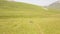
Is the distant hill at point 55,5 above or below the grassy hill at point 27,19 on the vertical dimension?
above

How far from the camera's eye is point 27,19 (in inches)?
33.7

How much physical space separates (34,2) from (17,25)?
0.38 meters

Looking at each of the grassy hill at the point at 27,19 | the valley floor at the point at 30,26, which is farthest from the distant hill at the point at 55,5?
the valley floor at the point at 30,26

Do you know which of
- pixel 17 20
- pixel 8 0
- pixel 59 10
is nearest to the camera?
pixel 17 20

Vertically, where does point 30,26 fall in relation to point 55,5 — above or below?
below

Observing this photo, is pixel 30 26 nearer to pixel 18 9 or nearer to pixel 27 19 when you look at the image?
pixel 27 19

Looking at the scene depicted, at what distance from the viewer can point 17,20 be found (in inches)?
33.2

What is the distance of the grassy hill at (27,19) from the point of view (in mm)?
748

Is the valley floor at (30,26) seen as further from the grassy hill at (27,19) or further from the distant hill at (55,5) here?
the distant hill at (55,5)

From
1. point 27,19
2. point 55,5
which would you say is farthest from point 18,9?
point 55,5

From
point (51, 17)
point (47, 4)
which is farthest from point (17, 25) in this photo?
point (47, 4)

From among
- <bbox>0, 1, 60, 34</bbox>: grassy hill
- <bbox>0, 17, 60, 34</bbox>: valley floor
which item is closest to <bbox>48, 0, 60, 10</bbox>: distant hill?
<bbox>0, 1, 60, 34</bbox>: grassy hill

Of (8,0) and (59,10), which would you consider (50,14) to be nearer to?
(59,10)

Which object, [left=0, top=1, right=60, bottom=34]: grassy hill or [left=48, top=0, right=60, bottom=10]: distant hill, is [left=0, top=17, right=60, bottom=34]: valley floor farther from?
[left=48, top=0, right=60, bottom=10]: distant hill
